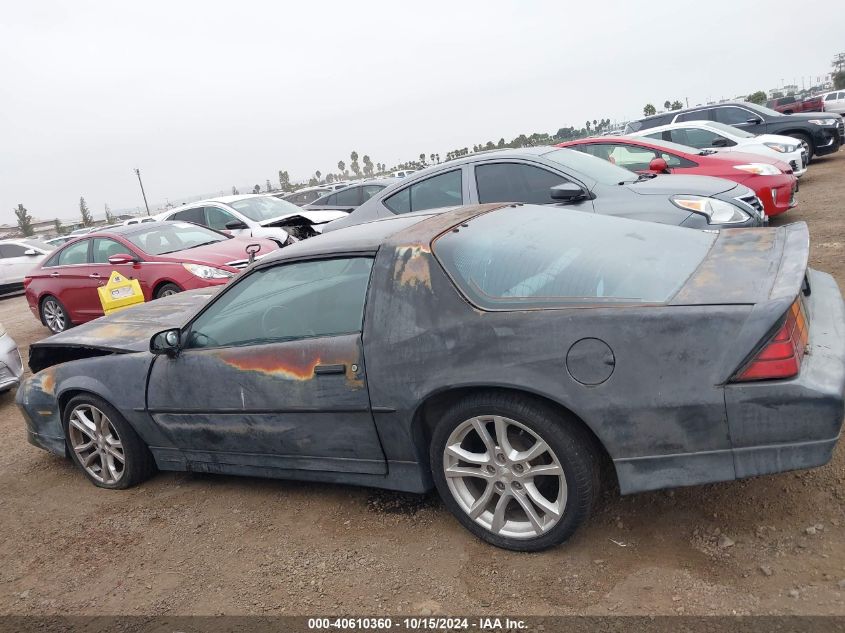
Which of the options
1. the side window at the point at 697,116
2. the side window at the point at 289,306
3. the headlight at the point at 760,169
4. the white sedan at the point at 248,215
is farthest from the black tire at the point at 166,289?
the side window at the point at 697,116

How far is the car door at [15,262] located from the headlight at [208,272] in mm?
11843

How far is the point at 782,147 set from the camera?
1102 centimetres

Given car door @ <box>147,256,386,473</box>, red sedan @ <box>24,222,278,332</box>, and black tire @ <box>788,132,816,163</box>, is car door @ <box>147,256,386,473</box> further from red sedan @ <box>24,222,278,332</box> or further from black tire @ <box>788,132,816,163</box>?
black tire @ <box>788,132,816,163</box>

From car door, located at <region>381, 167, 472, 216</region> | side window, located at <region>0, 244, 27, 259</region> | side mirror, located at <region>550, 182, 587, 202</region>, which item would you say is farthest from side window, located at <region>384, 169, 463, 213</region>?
side window, located at <region>0, 244, 27, 259</region>

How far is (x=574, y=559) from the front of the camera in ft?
8.38

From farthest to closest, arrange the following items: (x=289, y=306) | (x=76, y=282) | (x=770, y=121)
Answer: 1. (x=770, y=121)
2. (x=76, y=282)
3. (x=289, y=306)

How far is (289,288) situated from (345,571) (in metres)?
1.38

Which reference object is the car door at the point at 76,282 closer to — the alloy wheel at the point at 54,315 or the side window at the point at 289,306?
the alloy wheel at the point at 54,315

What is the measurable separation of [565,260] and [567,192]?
2.94 m

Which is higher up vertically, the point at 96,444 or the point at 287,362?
the point at 287,362

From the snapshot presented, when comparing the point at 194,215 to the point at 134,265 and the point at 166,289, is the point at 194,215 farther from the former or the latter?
the point at 166,289

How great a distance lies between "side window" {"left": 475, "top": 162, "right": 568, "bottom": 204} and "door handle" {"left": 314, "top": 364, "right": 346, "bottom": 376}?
3492 mm

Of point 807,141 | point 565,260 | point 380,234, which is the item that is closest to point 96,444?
point 380,234

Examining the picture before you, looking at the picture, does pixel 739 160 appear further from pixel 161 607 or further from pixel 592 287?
pixel 161 607
